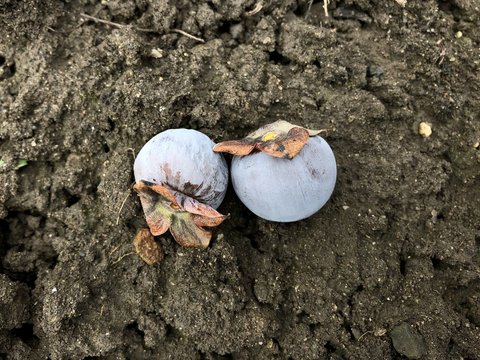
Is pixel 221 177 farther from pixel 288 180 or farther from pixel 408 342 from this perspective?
pixel 408 342

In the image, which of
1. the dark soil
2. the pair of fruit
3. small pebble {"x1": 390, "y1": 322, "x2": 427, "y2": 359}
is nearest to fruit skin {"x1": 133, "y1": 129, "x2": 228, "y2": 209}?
the pair of fruit

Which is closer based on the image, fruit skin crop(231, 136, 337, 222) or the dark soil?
fruit skin crop(231, 136, 337, 222)

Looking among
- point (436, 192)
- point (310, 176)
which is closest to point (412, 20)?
point (436, 192)

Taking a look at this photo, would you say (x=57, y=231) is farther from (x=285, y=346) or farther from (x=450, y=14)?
(x=450, y=14)

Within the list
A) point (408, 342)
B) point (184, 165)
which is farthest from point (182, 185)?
point (408, 342)

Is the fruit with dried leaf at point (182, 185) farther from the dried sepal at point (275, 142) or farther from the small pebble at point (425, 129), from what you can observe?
the small pebble at point (425, 129)

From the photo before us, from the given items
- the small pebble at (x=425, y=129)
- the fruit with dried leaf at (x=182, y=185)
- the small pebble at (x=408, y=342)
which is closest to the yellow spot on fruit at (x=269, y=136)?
the fruit with dried leaf at (x=182, y=185)

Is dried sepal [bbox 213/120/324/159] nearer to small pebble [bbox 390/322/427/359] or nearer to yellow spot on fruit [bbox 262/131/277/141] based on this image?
yellow spot on fruit [bbox 262/131/277/141]
